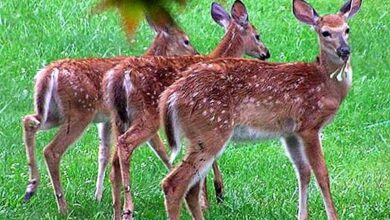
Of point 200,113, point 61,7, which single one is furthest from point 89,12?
point 61,7

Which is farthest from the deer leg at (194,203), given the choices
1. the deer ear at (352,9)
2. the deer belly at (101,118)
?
the deer ear at (352,9)

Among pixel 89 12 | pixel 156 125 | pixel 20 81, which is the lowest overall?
pixel 20 81

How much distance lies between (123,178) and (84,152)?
6.68 feet

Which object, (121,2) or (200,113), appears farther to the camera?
(200,113)

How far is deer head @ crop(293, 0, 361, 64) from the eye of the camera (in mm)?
7055

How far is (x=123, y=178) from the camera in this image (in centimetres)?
638

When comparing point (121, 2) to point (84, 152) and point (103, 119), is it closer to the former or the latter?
point (103, 119)

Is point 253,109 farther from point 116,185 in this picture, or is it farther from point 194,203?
point 116,185

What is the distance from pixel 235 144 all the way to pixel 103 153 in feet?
4.93

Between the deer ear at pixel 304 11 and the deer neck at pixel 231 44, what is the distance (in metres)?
0.69

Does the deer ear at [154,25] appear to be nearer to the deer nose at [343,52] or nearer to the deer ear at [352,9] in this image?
the deer nose at [343,52]

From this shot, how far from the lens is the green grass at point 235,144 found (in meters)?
6.91

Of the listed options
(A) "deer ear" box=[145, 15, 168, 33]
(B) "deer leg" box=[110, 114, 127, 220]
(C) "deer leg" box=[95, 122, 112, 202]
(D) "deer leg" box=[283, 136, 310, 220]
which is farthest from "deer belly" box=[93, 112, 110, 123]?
(A) "deer ear" box=[145, 15, 168, 33]

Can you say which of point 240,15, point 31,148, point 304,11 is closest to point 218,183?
point 31,148
